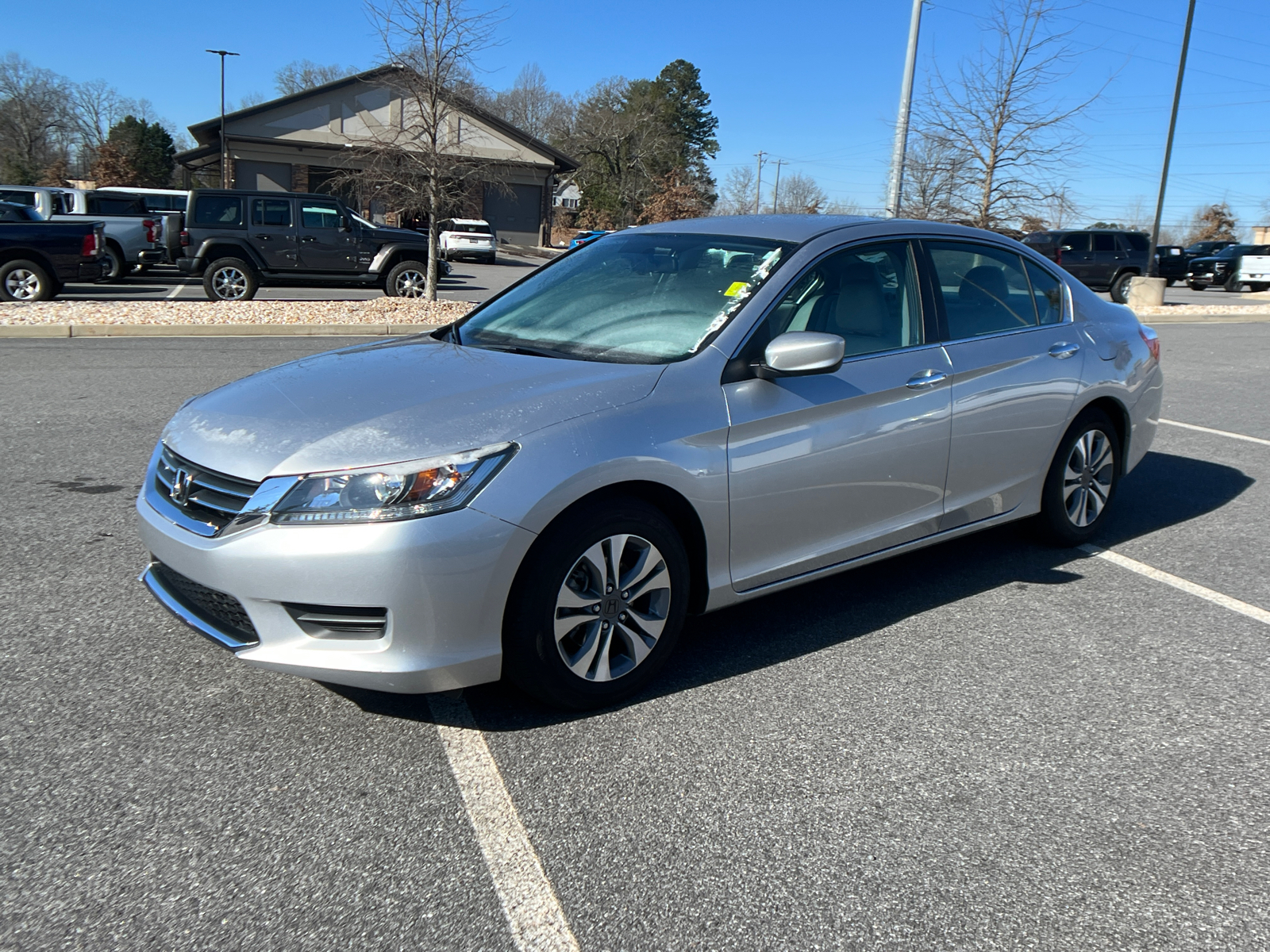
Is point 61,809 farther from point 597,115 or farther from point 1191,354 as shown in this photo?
point 597,115

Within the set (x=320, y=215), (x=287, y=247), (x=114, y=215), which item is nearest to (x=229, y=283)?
(x=287, y=247)

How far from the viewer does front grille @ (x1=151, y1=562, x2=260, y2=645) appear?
3230 millimetres

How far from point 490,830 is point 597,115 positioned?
5992 cm

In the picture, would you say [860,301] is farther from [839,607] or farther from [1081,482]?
[1081,482]

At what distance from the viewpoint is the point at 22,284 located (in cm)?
1670

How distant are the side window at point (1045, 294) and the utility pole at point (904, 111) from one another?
42.7 feet

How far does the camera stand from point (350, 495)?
310 centimetres

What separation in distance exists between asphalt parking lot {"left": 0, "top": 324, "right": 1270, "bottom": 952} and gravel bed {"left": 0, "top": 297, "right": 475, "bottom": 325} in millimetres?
10881

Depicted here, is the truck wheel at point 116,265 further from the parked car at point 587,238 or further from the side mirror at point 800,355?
the side mirror at point 800,355

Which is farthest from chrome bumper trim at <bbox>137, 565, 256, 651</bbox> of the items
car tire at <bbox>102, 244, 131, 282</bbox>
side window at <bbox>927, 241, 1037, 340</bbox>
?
car tire at <bbox>102, 244, 131, 282</bbox>

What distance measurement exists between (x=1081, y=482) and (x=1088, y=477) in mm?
67

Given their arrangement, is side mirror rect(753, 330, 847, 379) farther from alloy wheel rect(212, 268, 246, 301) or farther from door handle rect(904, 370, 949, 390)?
alloy wheel rect(212, 268, 246, 301)

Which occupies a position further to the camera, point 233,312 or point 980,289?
point 233,312

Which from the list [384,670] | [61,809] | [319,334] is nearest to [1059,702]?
[384,670]
